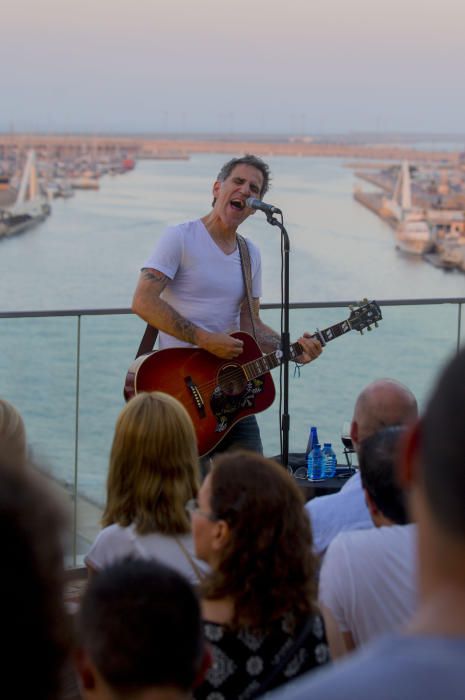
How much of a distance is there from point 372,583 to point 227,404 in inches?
77.9

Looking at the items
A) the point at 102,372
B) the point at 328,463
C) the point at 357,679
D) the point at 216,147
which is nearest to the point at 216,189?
the point at 328,463

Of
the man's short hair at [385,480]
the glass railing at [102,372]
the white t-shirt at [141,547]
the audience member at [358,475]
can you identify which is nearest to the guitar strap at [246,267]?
the glass railing at [102,372]

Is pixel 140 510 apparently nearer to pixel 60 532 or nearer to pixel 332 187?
pixel 60 532

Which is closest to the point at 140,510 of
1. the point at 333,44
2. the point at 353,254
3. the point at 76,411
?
the point at 76,411

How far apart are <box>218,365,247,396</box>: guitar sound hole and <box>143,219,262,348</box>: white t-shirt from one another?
0.16m

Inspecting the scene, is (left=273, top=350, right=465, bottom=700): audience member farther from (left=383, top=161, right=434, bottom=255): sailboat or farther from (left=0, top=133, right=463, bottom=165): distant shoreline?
(left=383, top=161, right=434, bottom=255): sailboat

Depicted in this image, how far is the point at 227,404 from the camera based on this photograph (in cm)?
402

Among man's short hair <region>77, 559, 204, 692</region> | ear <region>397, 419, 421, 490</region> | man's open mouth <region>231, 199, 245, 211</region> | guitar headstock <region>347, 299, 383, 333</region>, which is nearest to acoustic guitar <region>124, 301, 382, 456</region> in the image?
guitar headstock <region>347, 299, 383, 333</region>

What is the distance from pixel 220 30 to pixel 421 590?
45.6 m

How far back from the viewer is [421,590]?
74cm

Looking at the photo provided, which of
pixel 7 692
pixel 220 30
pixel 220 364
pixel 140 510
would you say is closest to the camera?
pixel 7 692

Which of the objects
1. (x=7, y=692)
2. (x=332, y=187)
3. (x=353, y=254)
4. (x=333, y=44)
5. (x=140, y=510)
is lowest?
(x=140, y=510)

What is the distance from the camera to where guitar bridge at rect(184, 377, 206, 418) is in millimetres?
3977

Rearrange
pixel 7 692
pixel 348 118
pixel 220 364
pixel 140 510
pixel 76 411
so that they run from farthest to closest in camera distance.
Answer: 1. pixel 348 118
2. pixel 76 411
3. pixel 220 364
4. pixel 140 510
5. pixel 7 692
